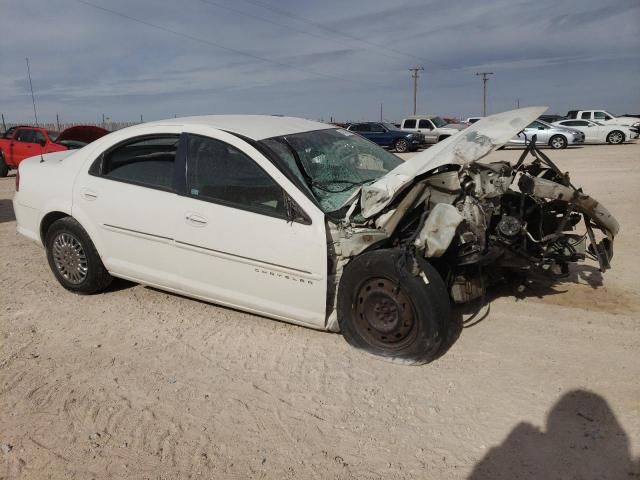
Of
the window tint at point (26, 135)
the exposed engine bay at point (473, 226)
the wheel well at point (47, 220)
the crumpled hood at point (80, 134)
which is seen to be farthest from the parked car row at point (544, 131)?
the exposed engine bay at point (473, 226)

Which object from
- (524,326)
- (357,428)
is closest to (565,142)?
(524,326)

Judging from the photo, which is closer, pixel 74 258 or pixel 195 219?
pixel 195 219

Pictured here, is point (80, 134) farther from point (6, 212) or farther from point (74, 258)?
point (74, 258)

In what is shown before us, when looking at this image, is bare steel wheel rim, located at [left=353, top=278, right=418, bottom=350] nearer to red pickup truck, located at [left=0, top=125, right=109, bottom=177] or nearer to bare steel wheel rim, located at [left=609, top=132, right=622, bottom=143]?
red pickup truck, located at [left=0, top=125, right=109, bottom=177]

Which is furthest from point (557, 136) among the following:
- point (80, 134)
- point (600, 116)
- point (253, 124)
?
point (253, 124)

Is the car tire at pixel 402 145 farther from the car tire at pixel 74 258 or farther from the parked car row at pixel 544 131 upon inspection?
the car tire at pixel 74 258

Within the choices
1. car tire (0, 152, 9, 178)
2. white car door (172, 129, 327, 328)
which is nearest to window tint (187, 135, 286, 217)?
white car door (172, 129, 327, 328)

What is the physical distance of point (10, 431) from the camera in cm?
305

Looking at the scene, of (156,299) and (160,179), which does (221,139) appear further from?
(156,299)

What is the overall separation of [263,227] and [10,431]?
1.93 meters

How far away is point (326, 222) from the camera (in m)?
3.68

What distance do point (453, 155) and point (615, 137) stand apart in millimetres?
26625

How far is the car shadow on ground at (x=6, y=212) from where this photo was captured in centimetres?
905

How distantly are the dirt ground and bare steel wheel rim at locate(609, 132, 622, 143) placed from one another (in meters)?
24.7
